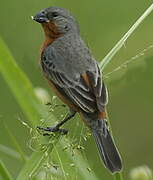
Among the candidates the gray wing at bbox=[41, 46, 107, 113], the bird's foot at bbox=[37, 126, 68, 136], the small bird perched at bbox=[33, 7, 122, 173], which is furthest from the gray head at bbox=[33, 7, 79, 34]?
the bird's foot at bbox=[37, 126, 68, 136]

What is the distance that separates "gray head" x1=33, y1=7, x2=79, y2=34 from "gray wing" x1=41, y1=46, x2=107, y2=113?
219 mm

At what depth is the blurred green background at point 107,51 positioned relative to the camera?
270 inches

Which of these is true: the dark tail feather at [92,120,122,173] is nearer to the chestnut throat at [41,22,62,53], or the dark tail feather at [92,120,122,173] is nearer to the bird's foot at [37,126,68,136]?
the bird's foot at [37,126,68,136]

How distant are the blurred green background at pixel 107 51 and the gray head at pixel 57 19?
109cm

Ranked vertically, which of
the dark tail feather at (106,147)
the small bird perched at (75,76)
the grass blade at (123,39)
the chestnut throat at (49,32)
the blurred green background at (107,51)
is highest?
the grass blade at (123,39)

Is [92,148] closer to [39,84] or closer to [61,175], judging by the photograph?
[39,84]

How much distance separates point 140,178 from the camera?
4168mm

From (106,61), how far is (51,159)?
2.66 feet

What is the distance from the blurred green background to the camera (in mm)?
6852

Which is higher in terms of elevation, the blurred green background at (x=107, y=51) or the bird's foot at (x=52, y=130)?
the bird's foot at (x=52, y=130)

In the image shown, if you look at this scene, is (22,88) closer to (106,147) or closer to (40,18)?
(106,147)

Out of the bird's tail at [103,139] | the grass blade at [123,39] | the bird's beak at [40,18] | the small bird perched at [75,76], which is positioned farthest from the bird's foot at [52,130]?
the bird's beak at [40,18]

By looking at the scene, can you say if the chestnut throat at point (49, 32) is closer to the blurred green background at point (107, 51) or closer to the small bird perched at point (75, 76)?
the small bird perched at point (75, 76)

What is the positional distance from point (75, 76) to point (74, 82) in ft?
0.25
